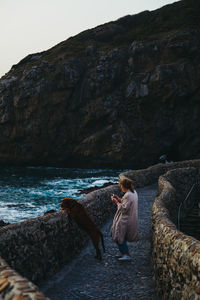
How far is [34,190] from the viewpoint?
1591 inches

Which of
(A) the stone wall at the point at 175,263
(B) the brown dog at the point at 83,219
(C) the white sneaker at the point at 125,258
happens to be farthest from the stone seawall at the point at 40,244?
(A) the stone wall at the point at 175,263

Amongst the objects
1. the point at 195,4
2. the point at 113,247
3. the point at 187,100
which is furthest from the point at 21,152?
the point at 113,247

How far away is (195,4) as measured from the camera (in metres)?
71.1

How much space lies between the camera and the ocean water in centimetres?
2834

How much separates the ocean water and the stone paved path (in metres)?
16.9

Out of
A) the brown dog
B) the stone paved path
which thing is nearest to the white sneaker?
the stone paved path

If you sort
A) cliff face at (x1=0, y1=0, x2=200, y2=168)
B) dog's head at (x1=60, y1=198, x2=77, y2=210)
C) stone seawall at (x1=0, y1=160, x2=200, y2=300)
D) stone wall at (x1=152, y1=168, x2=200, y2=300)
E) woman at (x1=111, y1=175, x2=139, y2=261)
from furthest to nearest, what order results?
cliff face at (x1=0, y1=0, x2=200, y2=168) < dog's head at (x1=60, y1=198, x2=77, y2=210) < woman at (x1=111, y1=175, x2=139, y2=261) < stone seawall at (x1=0, y1=160, x2=200, y2=300) < stone wall at (x1=152, y1=168, x2=200, y2=300)

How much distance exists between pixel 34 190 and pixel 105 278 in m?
33.7

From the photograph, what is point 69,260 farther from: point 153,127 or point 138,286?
point 153,127

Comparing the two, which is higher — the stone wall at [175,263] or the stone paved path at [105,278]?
the stone wall at [175,263]

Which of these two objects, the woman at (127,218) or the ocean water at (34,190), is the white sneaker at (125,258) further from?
the ocean water at (34,190)

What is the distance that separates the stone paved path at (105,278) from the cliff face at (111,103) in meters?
49.7

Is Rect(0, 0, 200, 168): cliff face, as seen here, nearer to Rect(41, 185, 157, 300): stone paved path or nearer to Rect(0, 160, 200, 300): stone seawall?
Rect(41, 185, 157, 300): stone paved path

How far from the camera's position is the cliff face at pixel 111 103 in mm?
58188
